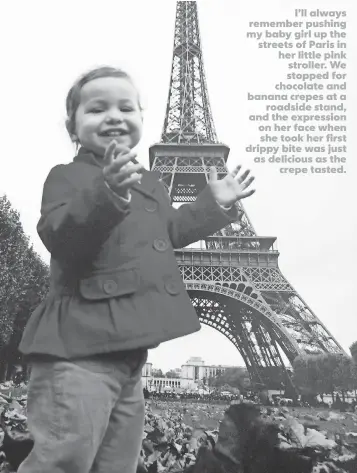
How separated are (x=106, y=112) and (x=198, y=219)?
30cm

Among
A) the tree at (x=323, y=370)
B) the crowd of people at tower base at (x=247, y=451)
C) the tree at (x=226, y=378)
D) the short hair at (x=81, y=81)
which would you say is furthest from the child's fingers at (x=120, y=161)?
the tree at (x=226, y=378)

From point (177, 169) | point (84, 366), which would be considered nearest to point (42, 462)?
point (84, 366)

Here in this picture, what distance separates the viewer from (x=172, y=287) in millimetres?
812

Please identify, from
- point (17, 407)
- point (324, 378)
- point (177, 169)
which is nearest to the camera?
point (17, 407)

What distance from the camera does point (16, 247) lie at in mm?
8023

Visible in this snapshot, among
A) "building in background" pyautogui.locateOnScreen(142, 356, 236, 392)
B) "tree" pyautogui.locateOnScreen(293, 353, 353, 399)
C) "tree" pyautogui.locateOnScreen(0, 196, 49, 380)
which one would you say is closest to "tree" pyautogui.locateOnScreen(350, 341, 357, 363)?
"tree" pyautogui.locateOnScreen(293, 353, 353, 399)

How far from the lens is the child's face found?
84 centimetres

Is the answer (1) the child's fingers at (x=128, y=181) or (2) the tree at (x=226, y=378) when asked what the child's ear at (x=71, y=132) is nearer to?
(1) the child's fingers at (x=128, y=181)

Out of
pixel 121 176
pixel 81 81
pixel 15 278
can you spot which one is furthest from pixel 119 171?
pixel 15 278

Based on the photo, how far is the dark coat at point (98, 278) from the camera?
0.70 m

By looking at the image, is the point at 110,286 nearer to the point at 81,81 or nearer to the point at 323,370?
the point at 81,81

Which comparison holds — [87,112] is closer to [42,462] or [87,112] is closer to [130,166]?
[130,166]

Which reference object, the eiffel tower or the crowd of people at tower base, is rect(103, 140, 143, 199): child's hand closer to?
the crowd of people at tower base

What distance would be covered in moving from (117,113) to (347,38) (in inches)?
68.2
